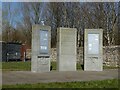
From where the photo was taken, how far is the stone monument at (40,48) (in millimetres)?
18641

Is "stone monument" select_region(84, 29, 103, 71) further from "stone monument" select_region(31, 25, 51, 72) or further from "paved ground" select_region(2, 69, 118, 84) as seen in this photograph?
"paved ground" select_region(2, 69, 118, 84)

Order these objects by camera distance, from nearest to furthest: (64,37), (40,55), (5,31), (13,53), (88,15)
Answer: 1. (40,55)
2. (64,37)
3. (13,53)
4. (88,15)
5. (5,31)

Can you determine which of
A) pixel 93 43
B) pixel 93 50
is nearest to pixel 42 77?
pixel 93 50

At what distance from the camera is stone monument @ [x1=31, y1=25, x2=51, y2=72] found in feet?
61.2

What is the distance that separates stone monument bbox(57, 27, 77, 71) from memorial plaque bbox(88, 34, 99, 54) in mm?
1242

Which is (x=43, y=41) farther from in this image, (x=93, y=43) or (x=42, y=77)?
(x=42, y=77)

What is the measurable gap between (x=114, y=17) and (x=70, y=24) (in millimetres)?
7065

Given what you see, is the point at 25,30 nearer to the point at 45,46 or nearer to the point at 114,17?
the point at 114,17

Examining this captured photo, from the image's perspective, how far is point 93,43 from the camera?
20.8 m

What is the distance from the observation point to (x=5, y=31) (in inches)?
2296

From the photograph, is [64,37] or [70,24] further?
[70,24]

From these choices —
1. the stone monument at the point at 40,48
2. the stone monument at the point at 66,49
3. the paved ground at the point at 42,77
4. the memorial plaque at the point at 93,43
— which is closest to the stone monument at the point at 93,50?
the memorial plaque at the point at 93,43

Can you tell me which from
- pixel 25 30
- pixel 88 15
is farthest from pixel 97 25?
pixel 25 30

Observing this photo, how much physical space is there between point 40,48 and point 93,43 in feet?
13.0
